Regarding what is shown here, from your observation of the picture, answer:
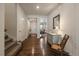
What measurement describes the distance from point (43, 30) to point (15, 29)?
707 centimetres

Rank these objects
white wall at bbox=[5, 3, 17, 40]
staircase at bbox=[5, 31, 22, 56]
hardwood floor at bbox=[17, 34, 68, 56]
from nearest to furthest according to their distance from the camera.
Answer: staircase at bbox=[5, 31, 22, 56], hardwood floor at bbox=[17, 34, 68, 56], white wall at bbox=[5, 3, 17, 40]

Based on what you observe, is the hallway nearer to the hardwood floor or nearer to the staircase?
the hardwood floor

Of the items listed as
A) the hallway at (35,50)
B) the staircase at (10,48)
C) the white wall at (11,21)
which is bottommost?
the hallway at (35,50)

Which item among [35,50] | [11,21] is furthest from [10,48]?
[11,21]

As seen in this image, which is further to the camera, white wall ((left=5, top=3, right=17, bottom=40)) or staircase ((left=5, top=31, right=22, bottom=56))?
white wall ((left=5, top=3, right=17, bottom=40))

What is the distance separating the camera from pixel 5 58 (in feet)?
3.90

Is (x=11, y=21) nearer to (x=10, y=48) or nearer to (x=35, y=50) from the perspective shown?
(x=10, y=48)

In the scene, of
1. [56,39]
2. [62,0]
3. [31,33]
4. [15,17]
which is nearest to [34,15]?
[31,33]

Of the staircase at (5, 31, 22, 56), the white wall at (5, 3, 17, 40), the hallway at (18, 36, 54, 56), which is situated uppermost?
the white wall at (5, 3, 17, 40)

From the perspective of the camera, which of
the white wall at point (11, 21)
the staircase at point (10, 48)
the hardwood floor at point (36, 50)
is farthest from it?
the white wall at point (11, 21)

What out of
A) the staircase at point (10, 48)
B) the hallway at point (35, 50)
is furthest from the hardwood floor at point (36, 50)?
the staircase at point (10, 48)

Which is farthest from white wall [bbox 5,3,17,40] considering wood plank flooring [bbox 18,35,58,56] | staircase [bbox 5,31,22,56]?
wood plank flooring [bbox 18,35,58,56]

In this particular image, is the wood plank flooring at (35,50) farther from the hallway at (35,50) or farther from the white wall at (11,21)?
the white wall at (11,21)

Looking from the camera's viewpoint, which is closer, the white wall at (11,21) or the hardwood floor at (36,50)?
the hardwood floor at (36,50)
